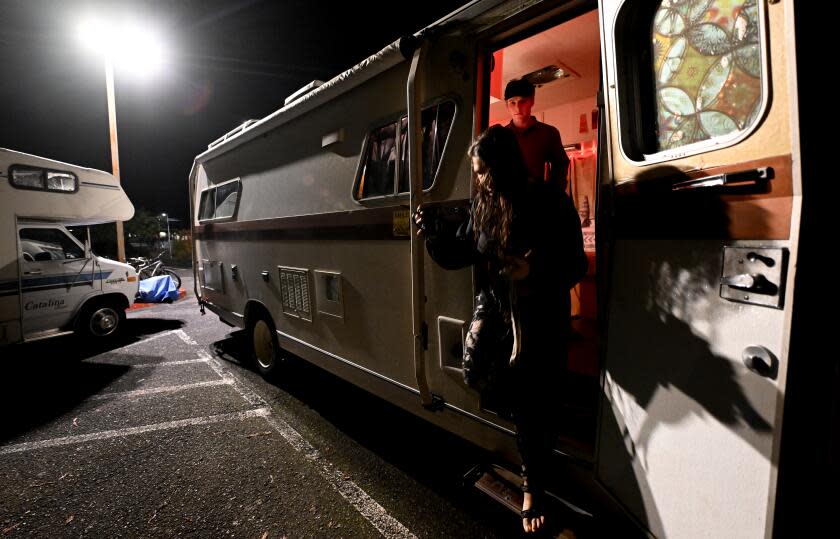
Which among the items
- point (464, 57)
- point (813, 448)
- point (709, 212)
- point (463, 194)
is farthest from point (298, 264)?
point (813, 448)

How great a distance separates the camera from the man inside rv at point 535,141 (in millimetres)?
2975

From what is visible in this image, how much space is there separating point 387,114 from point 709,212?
2.10m

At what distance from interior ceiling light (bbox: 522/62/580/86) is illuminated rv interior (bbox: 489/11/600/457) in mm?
15

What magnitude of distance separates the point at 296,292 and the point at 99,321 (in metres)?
4.94

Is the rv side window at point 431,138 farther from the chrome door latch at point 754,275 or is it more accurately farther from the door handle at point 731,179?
the chrome door latch at point 754,275

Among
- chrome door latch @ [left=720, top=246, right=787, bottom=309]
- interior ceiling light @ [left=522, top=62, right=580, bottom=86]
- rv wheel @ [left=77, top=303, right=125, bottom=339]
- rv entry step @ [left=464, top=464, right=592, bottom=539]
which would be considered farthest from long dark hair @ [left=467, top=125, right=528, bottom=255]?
rv wheel @ [left=77, top=303, right=125, bottom=339]

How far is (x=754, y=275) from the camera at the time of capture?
1305 mm

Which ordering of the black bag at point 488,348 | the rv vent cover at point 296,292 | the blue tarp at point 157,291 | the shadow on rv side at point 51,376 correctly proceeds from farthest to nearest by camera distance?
the blue tarp at point 157,291 → the shadow on rv side at point 51,376 → the rv vent cover at point 296,292 → the black bag at point 488,348

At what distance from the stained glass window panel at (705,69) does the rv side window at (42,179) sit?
26.2 ft

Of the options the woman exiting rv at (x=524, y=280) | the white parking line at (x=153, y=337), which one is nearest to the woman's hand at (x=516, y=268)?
the woman exiting rv at (x=524, y=280)

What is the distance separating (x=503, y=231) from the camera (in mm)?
1852

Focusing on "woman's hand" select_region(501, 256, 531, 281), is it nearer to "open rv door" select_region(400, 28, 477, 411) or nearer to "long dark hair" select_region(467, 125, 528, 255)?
"long dark hair" select_region(467, 125, 528, 255)

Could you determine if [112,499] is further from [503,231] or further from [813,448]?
[813,448]

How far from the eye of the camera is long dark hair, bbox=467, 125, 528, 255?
1839 millimetres
